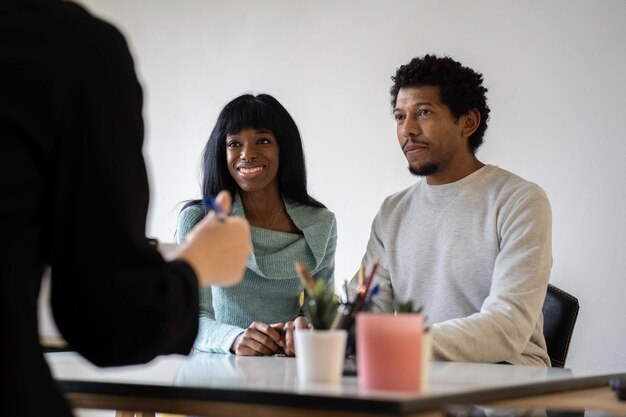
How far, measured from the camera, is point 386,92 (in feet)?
11.3

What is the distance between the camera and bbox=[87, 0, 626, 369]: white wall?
2.93 m

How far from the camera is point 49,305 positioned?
35.8 inches

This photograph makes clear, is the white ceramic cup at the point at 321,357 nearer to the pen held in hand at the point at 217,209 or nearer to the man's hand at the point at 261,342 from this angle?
the pen held in hand at the point at 217,209

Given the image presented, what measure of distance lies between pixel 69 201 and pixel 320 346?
460 millimetres

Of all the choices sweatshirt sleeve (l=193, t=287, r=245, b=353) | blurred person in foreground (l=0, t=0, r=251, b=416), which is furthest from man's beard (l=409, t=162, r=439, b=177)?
blurred person in foreground (l=0, t=0, r=251, b=416)

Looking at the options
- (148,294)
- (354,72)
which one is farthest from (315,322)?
(354,72)

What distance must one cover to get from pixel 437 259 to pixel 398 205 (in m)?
0.24

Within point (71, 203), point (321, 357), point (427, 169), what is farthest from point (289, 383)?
point (427, 169)

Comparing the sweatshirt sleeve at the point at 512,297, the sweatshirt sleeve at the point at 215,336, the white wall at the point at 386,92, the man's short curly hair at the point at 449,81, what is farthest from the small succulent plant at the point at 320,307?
the white wall at the point at 386,92

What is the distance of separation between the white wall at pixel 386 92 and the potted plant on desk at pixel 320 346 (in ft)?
6.21

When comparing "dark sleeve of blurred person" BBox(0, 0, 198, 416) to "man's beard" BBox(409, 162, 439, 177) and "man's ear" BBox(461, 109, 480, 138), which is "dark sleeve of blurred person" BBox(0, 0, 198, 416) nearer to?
"man's beard" BBox(409, 162, 439, 177)

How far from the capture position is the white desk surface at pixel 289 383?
1029 millimetres

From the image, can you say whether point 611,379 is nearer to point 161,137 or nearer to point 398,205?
point 398,205

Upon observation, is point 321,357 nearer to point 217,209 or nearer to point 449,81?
point 217,209
